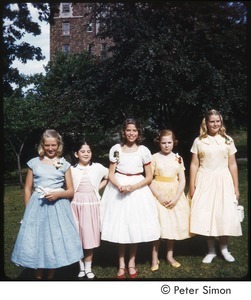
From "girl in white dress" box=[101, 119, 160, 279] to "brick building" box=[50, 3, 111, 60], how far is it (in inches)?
40.5

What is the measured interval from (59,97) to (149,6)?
1255 millimetres

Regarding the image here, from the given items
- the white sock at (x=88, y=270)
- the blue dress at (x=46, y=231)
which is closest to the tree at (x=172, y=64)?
the blue dress at (x=46, y=231)

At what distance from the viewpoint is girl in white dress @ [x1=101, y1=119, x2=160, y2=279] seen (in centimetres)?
287

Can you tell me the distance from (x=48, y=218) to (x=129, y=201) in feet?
2.17

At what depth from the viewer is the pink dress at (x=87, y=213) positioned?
9.58 ft

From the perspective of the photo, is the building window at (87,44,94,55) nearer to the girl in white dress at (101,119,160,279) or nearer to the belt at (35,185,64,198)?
the girl in white dress at (101,119,160,279)

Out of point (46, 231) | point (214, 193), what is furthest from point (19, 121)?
point (214, 193)

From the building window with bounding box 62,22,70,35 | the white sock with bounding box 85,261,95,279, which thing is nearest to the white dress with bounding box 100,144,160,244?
the white sock with bounding box 85,261,95,279

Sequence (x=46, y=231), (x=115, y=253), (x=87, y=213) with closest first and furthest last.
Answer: (x=46, y=231)
(x=87, y=213)
(x=115, y=253)

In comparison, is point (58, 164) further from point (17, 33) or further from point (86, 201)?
point (17, 33)

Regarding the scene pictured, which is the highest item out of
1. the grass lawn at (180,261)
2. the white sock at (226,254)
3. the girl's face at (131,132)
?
the girl's face at (131,132)

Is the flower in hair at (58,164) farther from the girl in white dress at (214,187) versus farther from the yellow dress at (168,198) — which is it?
the girl in white dress at (214,187)

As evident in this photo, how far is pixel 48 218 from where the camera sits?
2.74 meters

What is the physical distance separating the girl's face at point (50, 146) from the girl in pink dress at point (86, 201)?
0.25m
